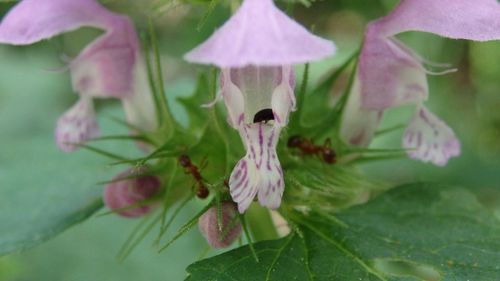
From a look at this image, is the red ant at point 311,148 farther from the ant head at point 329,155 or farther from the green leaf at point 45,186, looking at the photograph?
the green leaf at point 45,186

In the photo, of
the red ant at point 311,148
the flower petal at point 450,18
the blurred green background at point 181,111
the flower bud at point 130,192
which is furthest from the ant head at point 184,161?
the blurred green background at point 181,111

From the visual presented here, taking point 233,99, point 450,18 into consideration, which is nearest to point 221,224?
point 233,99

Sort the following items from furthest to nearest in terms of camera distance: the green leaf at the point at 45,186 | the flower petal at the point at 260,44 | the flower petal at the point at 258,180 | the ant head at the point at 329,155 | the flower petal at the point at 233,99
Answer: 1. the green leaf at the point at 45,186
2. the ant head at the point at 329,155
3. the flower petal at the point at 233,99
4. the flower petal at the point at 258,180
5. the flower petal at the point at 260,44

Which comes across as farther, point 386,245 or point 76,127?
point 76,127

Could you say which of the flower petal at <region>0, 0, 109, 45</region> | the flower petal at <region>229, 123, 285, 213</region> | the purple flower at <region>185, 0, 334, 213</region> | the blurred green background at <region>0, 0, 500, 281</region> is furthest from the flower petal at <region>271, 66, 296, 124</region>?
the blurred green background at <region>0, 0, 500, 281</region>

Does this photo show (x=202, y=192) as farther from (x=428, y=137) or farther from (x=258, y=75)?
(x=428, y=137)

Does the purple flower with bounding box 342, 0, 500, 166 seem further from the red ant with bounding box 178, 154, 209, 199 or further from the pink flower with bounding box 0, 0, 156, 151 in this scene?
the pink flower with bounding box 0, 0, 156, 151

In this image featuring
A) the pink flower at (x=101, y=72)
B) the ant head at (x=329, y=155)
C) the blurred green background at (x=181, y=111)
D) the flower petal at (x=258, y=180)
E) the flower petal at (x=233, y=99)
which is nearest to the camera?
the flower petal at (x=258, y=180)
